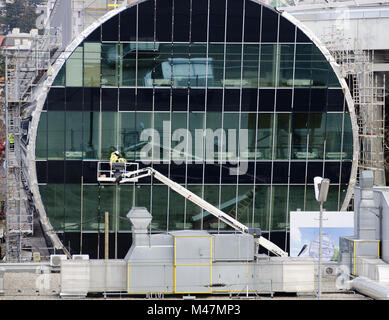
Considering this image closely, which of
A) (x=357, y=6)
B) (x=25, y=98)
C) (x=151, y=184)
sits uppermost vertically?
(x=357, y=6)

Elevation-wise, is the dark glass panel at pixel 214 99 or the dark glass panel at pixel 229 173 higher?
the dark glass panel at pixel 214 99

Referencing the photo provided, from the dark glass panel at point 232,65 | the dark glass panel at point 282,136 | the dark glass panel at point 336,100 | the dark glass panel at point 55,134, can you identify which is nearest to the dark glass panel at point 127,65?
the dark glass panel at point 55,134

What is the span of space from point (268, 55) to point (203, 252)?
39.6 ft

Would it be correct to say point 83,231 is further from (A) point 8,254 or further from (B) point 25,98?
(B) point 25,98

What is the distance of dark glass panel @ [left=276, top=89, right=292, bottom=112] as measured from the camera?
3244cm

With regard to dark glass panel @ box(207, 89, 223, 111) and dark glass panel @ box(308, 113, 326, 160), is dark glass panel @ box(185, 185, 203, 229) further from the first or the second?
dark glass panel @ box(308, 113, 326, 160)

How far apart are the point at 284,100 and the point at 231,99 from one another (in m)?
2.12

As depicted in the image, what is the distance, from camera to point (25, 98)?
1367 inches

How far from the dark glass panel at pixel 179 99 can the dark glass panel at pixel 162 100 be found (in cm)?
24

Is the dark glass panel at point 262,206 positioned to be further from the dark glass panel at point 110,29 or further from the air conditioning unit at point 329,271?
the air conditioning unit at point 329,271

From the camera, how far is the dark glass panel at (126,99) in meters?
31.7

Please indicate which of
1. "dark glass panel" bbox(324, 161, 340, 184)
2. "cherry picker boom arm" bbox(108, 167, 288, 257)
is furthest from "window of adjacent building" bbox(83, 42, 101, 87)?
"dark glass panel" bbox(324, 161, 340, 184)

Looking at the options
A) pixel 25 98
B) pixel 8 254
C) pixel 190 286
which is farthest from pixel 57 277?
pixel 25 98

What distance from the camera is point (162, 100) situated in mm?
31891
